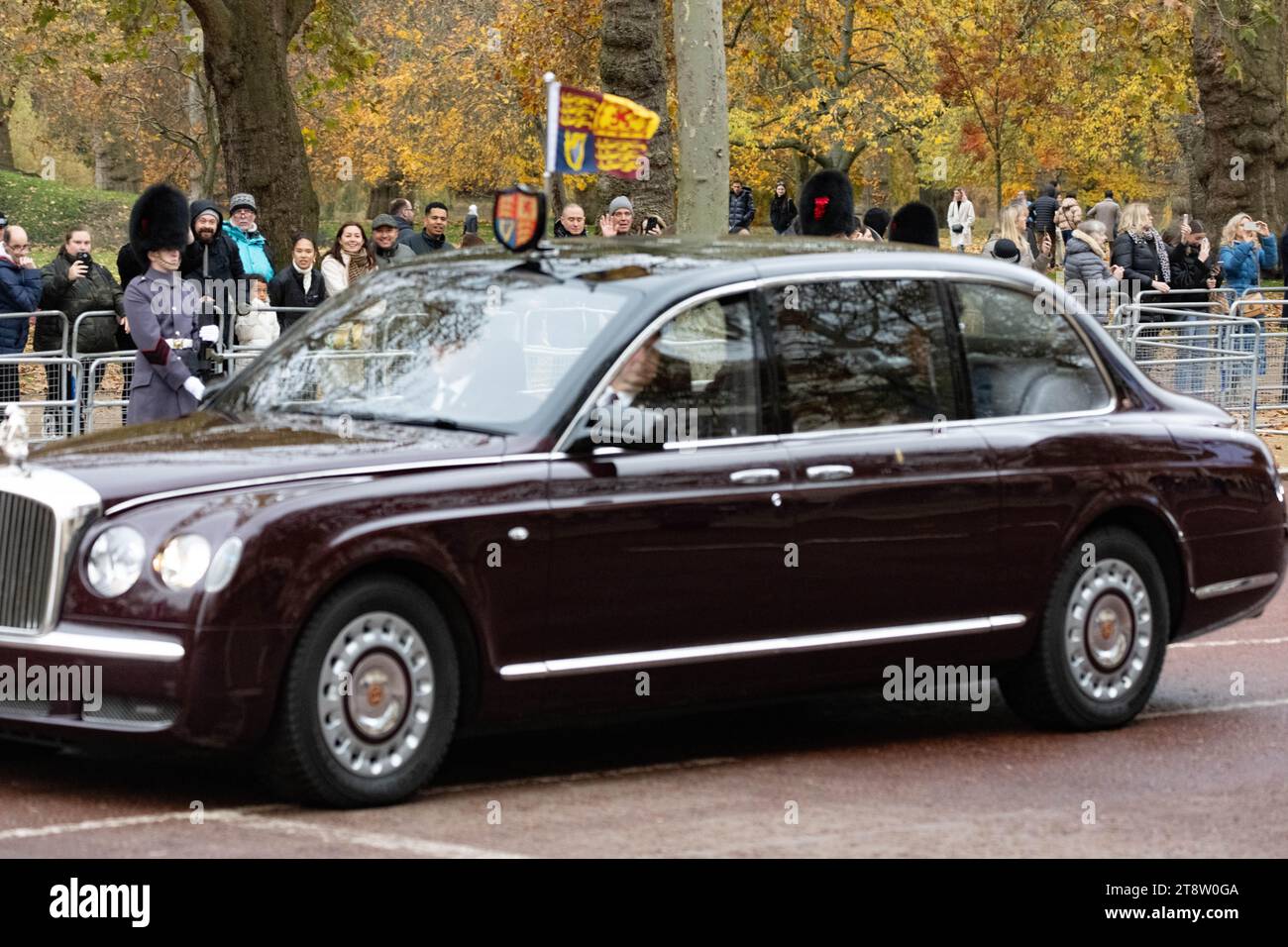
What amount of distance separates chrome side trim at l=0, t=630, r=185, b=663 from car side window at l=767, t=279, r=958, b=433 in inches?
99.3

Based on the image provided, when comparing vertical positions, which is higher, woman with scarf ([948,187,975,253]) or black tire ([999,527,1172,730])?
woman with scarf ([948,187,975,253])

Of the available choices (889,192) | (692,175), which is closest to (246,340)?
(692,175)

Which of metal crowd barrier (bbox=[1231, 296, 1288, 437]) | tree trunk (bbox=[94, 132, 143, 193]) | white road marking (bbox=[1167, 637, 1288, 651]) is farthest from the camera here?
tree trunk (bbox=[94, 132, 143, 193])

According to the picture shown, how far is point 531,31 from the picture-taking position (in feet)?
130

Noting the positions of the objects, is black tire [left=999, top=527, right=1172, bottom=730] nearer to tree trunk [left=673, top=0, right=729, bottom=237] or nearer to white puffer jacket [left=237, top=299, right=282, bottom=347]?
tree trunk [left=673, top=0, right=729, bottom=237]

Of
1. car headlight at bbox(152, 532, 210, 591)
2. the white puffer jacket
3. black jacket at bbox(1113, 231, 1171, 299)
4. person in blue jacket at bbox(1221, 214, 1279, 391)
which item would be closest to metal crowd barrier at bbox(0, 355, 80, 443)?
the white puffer jacket

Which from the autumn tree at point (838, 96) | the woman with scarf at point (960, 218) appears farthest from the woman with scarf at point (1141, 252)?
the woman with scarf at point (960, 218)

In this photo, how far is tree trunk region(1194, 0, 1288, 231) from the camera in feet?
99.8

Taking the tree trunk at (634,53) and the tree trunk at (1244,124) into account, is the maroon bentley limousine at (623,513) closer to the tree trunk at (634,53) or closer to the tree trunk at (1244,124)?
the tree trunk at (634,53)

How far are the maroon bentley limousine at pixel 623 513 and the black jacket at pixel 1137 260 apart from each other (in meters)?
14.2

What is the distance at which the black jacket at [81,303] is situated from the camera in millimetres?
19188

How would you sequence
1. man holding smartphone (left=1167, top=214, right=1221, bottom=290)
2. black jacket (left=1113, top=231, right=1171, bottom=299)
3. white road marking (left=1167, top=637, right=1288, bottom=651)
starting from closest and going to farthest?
white road marking (left=1167, top=637, right=1288, bottom=651)
black jacket (left=1113, top=231, right=1171, bottom=299)
man holding smartphone (left=1167, top=214, right=1221, bottom=290)

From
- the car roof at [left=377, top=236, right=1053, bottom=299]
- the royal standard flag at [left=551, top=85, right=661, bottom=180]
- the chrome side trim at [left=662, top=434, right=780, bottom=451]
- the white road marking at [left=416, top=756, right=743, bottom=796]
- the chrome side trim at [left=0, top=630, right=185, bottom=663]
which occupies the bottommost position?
the white road marking at [left=416, top=756, right=743, bottom=796]

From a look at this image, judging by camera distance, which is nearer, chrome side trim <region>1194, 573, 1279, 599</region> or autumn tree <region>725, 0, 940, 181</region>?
chrome side trim <region>1194, 573, 1279, 599</region>
